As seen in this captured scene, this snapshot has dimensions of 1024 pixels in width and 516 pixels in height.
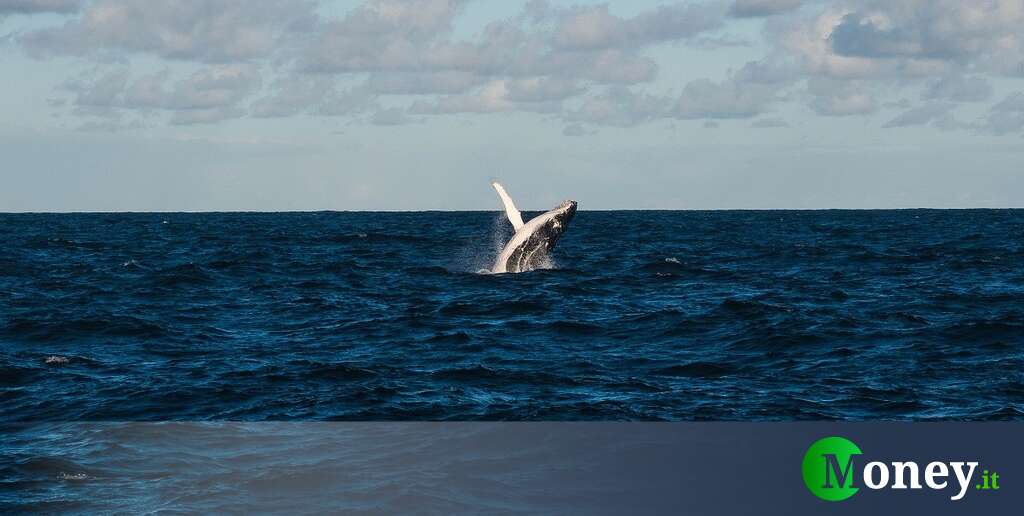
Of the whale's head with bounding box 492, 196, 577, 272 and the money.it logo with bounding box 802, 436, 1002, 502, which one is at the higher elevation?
the whale's head with bounding box 492, 196, 577, 272

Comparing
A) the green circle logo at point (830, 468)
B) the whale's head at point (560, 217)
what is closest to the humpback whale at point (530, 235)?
the whale's head at point (560, 217)

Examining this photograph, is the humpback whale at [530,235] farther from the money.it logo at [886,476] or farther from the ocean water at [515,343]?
the money.it logo at [886,476]

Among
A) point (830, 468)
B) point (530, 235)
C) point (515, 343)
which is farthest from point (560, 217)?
point (830, 468)

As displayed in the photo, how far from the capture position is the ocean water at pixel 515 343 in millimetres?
18297

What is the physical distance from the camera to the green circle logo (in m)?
13.2

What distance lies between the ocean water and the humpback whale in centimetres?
107

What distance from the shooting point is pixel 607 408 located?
17.8m

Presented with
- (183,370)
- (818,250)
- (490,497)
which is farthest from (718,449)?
(818,250)

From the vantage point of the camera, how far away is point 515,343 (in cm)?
2488

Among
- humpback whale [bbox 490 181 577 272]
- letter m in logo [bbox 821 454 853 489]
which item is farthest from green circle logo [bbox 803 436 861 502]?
humpback whale [bbox 490 181 577 272]

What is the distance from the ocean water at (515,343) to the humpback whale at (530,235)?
1065 mm

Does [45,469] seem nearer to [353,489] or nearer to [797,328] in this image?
[353,489]

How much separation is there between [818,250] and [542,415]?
46.0m

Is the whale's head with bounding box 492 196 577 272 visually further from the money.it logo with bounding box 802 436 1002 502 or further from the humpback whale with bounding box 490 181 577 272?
the money.it logo with bounding box 802 436 1002 502
